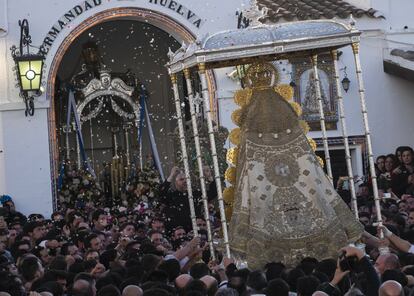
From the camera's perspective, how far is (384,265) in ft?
33.5

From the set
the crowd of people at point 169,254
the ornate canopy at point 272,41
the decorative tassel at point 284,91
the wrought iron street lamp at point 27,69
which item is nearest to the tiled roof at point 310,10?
the crowd of people at point 169,254

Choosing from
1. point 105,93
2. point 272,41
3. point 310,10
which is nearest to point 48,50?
point 105,93

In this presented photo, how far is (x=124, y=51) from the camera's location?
25016 mm

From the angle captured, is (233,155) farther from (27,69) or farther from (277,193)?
(27,69)

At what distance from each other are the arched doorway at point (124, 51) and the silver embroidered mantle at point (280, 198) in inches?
308

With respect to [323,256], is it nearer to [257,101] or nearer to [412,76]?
[257,101]

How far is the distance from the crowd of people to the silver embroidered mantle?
1.00 ft

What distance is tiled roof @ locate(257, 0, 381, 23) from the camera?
77.0ft

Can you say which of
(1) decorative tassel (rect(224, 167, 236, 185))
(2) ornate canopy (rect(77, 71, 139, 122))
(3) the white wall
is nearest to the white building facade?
(3) the white wall

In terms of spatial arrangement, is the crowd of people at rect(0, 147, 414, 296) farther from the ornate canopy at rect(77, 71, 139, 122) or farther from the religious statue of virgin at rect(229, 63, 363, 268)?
the ornate canopy at rect(77, 71, 139, 122)

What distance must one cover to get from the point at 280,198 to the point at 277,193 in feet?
0.21

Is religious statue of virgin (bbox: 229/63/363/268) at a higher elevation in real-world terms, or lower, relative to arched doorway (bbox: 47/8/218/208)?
lower

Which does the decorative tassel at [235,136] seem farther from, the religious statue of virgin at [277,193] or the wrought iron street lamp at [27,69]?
the wrought iron street lamp at [27,69]

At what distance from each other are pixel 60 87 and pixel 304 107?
4529mm
